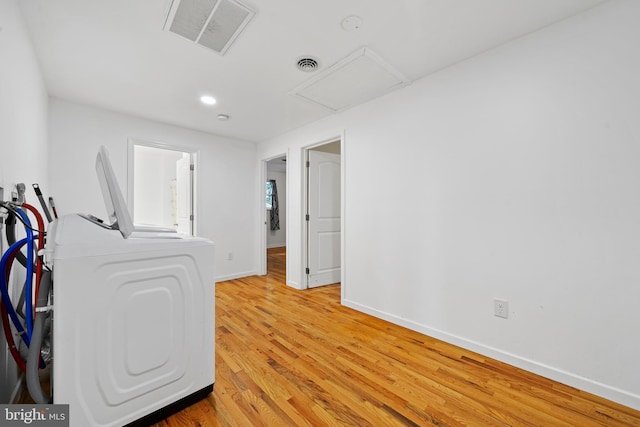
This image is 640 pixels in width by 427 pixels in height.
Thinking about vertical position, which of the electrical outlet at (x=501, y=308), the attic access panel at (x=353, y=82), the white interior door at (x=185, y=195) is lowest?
the electrical outlet at (x=501, y=308)

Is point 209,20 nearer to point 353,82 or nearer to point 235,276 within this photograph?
point 353,82

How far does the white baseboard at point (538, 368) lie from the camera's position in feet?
4.70

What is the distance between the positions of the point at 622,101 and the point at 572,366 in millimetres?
1582

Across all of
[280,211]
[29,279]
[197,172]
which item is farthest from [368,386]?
[280,211]

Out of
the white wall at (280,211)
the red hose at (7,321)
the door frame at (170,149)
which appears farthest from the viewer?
the white wall at (280,211)

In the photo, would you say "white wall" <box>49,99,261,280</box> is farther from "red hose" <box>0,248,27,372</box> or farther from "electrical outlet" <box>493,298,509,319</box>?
"electrical outlet" <box>493,298,509,319</box>

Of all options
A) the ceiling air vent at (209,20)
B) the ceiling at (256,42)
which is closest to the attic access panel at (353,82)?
the ceiling at (256,42)

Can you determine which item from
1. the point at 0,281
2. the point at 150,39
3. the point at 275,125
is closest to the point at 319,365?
the point at 0,281

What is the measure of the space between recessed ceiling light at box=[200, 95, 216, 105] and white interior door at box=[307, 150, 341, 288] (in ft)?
4.55

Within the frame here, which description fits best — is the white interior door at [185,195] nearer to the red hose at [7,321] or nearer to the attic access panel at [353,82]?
the attic access panel at [353,82]

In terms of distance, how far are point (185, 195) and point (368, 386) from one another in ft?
12.0

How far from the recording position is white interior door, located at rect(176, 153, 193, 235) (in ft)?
12.7

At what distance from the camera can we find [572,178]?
1596 mm

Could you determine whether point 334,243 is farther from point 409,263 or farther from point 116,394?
point 116,394
